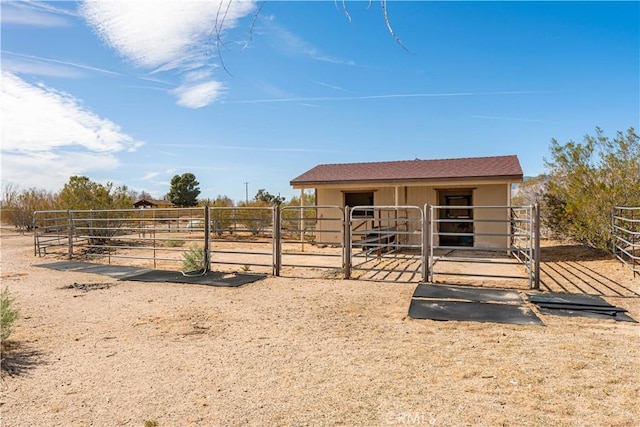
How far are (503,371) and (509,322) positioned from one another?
1478mm

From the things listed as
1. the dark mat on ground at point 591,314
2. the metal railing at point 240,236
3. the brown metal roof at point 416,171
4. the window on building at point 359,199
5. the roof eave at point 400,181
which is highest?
the brown metal roof at point 416,171

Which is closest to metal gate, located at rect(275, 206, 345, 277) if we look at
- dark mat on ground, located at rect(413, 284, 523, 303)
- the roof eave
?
the roof eave

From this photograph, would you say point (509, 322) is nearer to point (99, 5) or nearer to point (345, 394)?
point (345, 394)

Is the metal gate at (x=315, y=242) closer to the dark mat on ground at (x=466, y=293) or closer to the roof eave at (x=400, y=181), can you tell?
the roof eave at (x=400, y=181)

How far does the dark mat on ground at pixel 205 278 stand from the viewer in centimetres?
699

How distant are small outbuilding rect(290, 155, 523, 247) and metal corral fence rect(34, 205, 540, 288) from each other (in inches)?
4.7

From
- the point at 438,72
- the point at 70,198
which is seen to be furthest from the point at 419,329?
the point at 70,198

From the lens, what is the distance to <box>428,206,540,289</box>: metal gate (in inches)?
247

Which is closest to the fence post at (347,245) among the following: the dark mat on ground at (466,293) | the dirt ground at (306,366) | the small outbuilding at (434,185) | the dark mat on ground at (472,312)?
the dark mat on ground at (466,293)

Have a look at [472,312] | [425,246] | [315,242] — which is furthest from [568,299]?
[315,242]

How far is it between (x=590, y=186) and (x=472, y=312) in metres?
7.92

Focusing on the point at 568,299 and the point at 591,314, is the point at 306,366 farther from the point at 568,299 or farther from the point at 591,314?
the point at 568,299

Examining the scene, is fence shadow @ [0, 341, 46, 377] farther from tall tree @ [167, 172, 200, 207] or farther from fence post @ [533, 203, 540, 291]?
tall tree @ [167, 172, 200, 207]

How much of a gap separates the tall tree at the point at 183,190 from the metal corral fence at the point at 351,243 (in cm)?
2145
